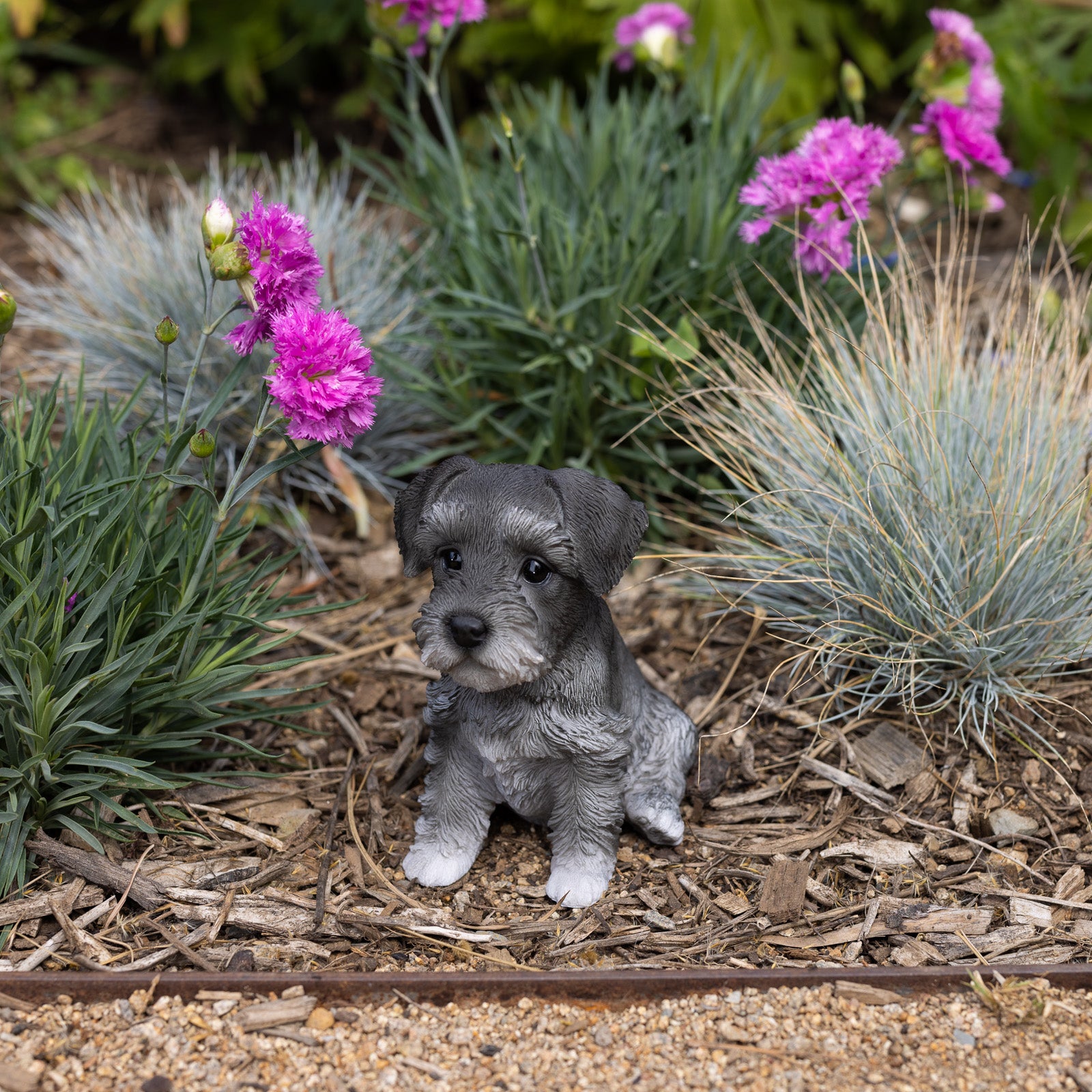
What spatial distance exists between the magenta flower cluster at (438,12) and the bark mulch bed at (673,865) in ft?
6.51

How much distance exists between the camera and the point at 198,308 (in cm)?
402

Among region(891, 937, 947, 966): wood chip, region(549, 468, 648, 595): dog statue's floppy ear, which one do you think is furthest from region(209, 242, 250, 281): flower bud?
region(891, 937, 947, 966): wood chip

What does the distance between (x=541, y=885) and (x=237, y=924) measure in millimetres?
678

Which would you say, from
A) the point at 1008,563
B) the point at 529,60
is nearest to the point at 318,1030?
the point at 1008,563

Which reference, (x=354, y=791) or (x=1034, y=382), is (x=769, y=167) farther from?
(x=354, y=791)

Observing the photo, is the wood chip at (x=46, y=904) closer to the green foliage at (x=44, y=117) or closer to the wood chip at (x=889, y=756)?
the wood chip at (x=889, y=756)

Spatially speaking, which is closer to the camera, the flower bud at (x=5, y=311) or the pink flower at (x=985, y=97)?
the flower bud at (x=5, y=311)

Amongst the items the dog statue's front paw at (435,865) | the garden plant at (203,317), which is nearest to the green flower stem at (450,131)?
the garden plant at (203,317)

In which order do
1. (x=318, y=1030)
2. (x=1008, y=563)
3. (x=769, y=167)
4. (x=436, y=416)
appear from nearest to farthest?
(x=318, y=1030) → (x=1008, y=563) → (x=769, y=167) → (x=436, y=416)

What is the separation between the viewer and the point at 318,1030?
7.32ft

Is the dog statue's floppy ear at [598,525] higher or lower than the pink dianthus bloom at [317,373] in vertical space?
lower

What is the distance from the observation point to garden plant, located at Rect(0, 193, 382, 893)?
2326 mm

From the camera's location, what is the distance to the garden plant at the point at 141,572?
2.33 meters

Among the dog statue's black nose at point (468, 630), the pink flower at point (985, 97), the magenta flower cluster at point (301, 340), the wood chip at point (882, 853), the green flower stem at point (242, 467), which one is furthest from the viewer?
the pink flower at point (985, 97)
